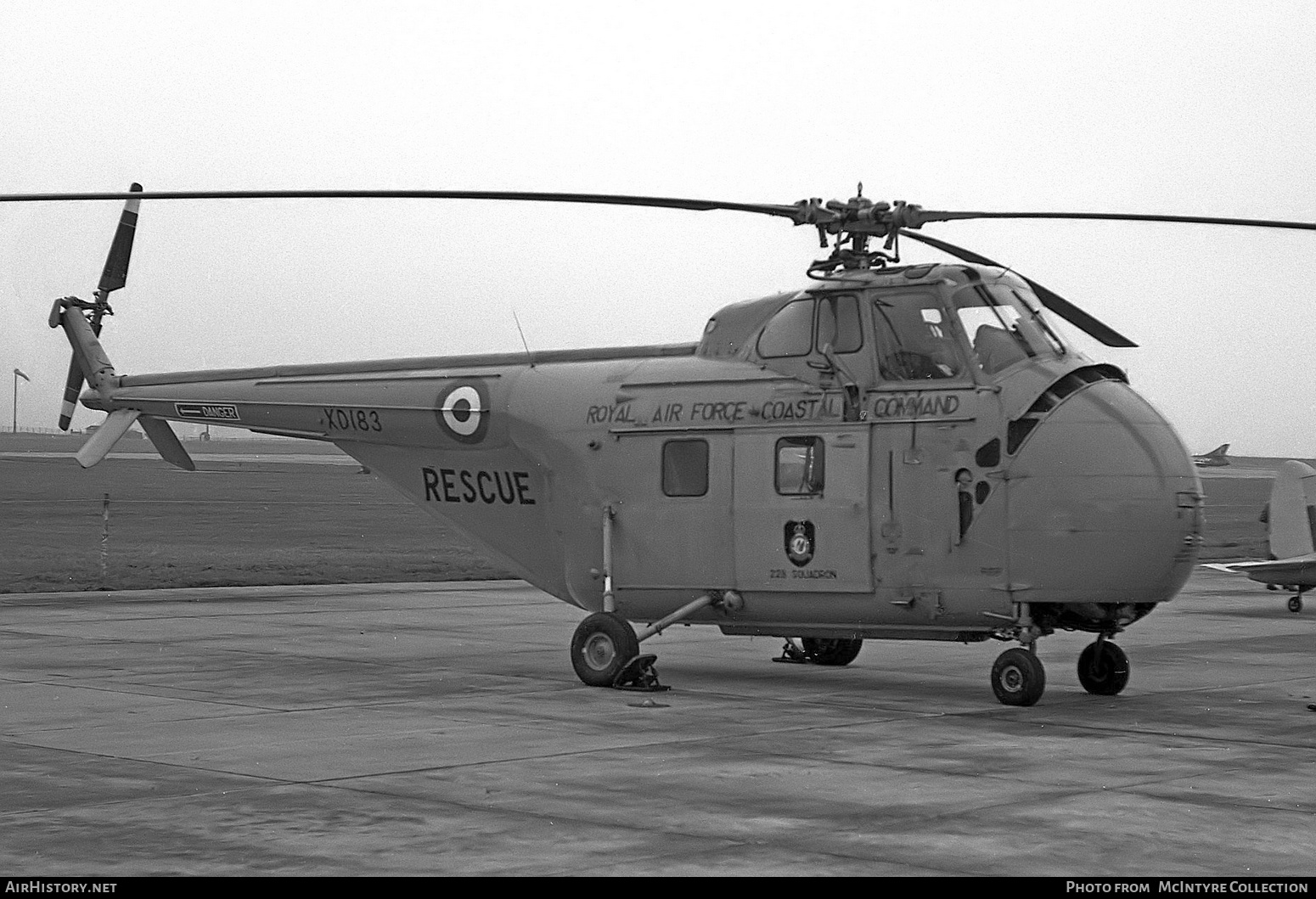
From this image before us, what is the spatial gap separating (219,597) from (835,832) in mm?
17994

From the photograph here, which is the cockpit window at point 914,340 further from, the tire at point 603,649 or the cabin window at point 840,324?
the tire at point 603,649

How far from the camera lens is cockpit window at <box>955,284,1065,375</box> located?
13.5 m

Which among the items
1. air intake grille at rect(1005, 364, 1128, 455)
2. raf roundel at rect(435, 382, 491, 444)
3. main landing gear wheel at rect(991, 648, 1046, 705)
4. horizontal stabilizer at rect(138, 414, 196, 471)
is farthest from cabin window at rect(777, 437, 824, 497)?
horizontal stabilizer at rect(138, 414, 196, 471)

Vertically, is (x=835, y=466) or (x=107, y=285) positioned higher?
(x=107, y=285)

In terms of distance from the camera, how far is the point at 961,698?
1405 centimetres

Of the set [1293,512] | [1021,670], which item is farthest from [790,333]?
[1293,512]

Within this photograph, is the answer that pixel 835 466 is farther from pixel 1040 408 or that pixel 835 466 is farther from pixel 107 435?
pixel 107 435

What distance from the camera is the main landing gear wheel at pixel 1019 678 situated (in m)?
13.2

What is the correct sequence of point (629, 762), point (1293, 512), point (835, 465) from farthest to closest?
point (1293, 512)
point (835, 465)
point (629, 762)

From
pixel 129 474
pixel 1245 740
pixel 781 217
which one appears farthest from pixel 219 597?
pixel 129 474

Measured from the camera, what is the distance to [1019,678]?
13273 mm

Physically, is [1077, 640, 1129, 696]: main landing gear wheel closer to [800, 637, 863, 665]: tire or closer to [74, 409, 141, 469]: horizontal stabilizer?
[800, 637, 863, 665]: tire

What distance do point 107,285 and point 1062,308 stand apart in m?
12.5
